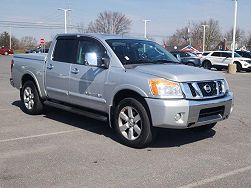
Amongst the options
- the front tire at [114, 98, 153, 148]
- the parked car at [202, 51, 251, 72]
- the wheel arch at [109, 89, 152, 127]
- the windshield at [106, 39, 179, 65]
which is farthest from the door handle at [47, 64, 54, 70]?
the parked car at [202, 51, 251, 72]

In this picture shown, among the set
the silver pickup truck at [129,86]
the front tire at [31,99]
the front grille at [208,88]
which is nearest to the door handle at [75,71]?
the silver pickup truck at [129,86]

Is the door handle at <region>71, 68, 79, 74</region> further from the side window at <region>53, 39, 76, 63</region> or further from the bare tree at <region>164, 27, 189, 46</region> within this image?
the bare tree at <region>164, 27, 189, 46</region>

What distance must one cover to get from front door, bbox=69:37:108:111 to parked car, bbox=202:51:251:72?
78.7 feet

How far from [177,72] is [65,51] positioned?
8.63ft

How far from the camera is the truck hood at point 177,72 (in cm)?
575

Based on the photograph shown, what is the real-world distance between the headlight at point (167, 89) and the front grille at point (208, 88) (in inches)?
17.5

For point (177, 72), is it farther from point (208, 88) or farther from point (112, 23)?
point (112, 23)

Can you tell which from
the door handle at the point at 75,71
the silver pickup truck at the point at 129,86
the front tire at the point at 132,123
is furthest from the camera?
the door handle at the point at 75,71

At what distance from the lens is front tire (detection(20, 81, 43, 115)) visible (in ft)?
27.4

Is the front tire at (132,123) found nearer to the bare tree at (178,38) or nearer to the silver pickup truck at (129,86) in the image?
the silver pickup truck at (129,86)

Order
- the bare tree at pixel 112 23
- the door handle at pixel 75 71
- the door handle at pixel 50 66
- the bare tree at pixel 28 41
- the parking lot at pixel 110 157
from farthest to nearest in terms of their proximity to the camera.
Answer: the bare tree at pixel 28 41, the bare tree at pixel 112 23, the door handle at pixel 50 66, the door handle at pixel 75 71, the parking lot at pixel 110 157

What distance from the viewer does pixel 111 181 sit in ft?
15.0

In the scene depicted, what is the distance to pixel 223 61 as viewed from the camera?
29.9m

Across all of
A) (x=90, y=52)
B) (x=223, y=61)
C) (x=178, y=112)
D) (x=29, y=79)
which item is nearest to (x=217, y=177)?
(x=178, y=112)
